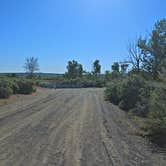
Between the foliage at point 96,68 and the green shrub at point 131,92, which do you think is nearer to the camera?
the green shrub at point 131,92

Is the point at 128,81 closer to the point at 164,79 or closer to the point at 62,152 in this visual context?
the point at 164,79

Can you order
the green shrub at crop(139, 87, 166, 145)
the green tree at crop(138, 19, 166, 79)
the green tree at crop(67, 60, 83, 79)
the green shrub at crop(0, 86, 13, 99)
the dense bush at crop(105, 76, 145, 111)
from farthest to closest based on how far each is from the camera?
1. the green tree at crop(67, 60, 83, 79)
2. the green tree at crop(138, 19, 166, 79)
3. the green shrub at crop(0, 86, 13, 99)
4. the dense bush at crop(105, 76, 145, 111)
5. the green shrub at crop(139, 87, 166, 145)

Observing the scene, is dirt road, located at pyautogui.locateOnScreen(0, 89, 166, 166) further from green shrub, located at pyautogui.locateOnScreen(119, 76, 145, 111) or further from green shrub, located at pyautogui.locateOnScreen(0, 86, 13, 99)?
green shrub, located at pyautogui.locateOnScreen(0, 86, 13, 99)

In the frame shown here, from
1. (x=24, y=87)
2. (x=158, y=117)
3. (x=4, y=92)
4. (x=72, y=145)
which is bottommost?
(x=72, y=145)

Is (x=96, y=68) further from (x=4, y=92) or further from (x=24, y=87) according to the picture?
(x=4, y=92)

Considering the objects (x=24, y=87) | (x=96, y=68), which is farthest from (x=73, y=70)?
(x=24, y=87)

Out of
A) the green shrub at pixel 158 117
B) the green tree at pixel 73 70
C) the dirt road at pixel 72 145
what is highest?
the green tree at pixel 73 70

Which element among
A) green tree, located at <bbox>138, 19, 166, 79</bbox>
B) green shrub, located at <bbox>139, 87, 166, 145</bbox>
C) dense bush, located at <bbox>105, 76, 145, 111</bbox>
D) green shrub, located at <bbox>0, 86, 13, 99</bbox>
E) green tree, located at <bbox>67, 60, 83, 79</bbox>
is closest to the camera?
green shrub, located at <bbox>139, 87, 166, 145</bbox>

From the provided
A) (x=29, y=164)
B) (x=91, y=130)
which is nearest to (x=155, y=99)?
(x=91, y=130)

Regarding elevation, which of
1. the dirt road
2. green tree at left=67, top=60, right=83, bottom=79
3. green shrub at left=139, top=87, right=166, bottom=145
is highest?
green tree at left=67, top=60, right=83, bottom=79

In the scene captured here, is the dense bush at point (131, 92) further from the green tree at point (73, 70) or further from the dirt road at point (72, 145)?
the green tree at point (73, 70)

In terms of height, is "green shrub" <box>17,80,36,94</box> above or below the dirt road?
above

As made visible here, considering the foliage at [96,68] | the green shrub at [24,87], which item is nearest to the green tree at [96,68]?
the foliage at [96,68]

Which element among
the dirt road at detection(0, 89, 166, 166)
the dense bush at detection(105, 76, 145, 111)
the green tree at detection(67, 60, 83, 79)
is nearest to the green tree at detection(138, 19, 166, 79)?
the dense bush at detection(105, 76, 145, 111)
